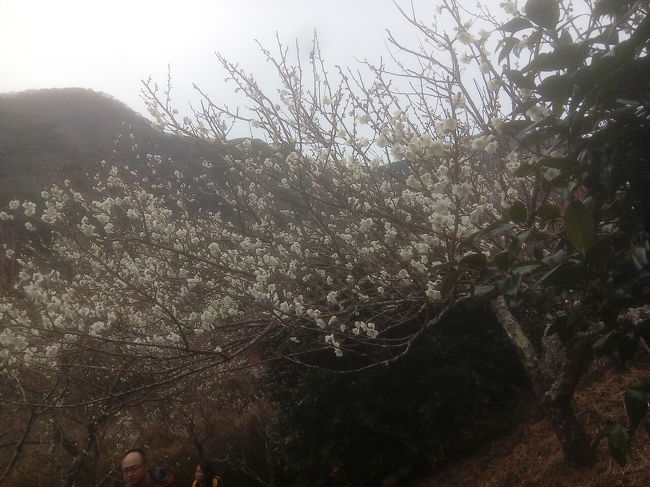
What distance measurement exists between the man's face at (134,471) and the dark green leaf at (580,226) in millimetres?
3762

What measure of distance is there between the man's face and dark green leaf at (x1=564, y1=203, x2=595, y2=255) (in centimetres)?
376

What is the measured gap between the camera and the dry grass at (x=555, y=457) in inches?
140

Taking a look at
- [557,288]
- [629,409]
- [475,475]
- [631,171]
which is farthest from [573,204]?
[475,475]

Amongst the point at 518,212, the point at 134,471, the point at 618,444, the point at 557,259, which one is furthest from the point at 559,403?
the point at 134,471

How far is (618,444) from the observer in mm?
1093

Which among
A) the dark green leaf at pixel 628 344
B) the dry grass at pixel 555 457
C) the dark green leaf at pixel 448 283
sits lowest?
the dry grass at pixel 555 457

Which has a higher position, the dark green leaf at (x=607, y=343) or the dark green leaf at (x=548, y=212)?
the dark green leaf at (x=548, y=212)

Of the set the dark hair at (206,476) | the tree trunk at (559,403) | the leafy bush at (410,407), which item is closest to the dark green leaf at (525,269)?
the tree trunk at (559,403)

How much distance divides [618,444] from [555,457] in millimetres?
3642

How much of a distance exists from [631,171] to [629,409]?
0.56 metres

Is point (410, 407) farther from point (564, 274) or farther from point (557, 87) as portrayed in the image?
point (557, 87)

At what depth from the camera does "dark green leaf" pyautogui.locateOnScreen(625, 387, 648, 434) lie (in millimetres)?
990

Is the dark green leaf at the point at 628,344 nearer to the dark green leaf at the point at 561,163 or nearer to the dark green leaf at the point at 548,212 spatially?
the dark green leaf at the point at 548,212

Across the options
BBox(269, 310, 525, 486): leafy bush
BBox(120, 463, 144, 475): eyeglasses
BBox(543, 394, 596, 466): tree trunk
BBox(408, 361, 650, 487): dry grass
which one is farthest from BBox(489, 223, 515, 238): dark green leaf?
BBox(269, 310, 525, 486): leafy bush
